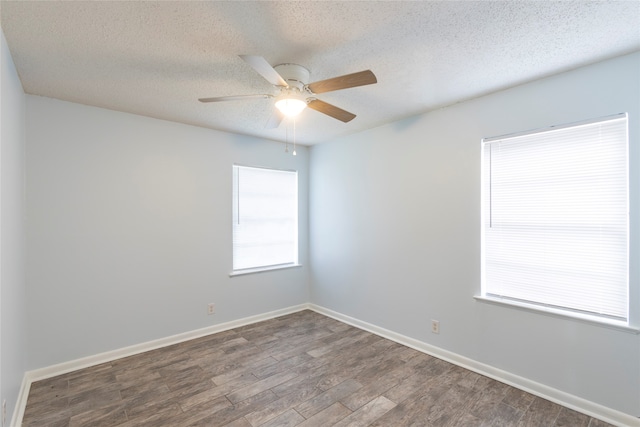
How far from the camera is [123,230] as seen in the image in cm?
309

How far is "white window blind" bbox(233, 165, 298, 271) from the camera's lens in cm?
400

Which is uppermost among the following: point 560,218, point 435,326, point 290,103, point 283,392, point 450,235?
point 290,103

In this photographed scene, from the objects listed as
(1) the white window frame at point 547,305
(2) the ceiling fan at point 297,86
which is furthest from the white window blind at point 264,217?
(1) the white window frame at point 547,305

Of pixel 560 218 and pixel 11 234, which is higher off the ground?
pixel 560 218

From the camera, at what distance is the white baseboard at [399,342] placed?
2.11m

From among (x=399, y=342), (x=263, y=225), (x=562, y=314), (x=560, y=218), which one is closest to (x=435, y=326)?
(x=399, y=342)

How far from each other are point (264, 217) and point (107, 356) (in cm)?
228

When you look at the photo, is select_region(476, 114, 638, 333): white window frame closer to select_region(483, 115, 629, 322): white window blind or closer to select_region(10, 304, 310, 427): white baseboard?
select_region(483, 115, 629, 322): white window blind

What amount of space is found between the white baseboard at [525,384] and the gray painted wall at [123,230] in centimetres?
201

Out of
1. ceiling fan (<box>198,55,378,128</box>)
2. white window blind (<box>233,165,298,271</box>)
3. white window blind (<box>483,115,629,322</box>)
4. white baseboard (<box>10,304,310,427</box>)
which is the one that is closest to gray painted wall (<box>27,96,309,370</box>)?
white baseboard (<box>10,304,310,427</box>)

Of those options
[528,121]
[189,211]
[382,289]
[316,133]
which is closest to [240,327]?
[189,211]

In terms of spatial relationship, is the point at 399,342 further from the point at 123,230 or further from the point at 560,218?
the point at 123,230

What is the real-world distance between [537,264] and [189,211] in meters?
3.51

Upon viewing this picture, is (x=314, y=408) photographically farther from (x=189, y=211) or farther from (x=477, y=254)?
(x=189, y=211)
